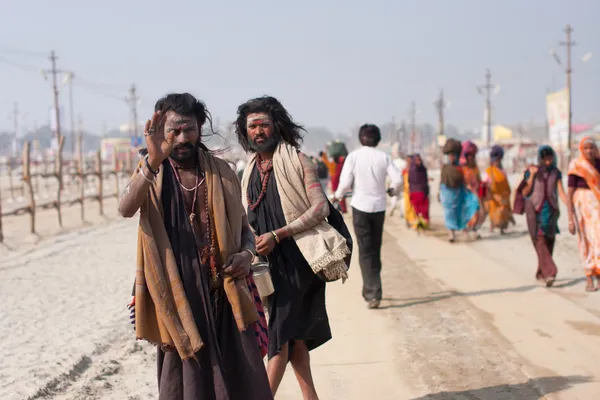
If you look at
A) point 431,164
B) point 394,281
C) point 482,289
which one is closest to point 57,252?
point 394,281

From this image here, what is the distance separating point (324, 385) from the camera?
5.51 meters

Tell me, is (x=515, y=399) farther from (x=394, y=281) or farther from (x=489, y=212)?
(x=489, y=212)

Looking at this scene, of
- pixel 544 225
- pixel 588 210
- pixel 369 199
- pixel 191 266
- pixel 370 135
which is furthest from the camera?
pixel 544 225

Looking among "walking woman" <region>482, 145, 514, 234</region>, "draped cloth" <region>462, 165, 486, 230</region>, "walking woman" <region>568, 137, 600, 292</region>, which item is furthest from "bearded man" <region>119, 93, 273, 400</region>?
"walking woman" <region>482, 145, 514, 234</region>

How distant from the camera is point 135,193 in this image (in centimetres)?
334

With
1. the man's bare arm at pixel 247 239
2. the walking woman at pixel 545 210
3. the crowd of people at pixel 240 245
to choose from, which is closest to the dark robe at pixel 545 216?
the walking woman at pixel 545 210

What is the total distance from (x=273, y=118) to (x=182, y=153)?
53.9 inches

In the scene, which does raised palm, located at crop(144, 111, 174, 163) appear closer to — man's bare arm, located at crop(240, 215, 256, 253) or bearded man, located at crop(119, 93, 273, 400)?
bearded man, located at crop(119, 93, 273, 400)

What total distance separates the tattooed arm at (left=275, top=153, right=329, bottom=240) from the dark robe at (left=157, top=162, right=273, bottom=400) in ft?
3.83

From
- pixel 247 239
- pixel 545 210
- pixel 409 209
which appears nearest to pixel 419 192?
pixel 409 209

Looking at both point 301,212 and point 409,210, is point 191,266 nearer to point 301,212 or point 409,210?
point 301,212

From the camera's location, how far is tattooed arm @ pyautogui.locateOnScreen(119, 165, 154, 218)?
334 centimetres

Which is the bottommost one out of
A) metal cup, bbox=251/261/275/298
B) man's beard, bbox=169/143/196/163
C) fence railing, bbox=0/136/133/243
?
fence railing, bbox=0/136/133/243

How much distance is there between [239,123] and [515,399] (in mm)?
2354
